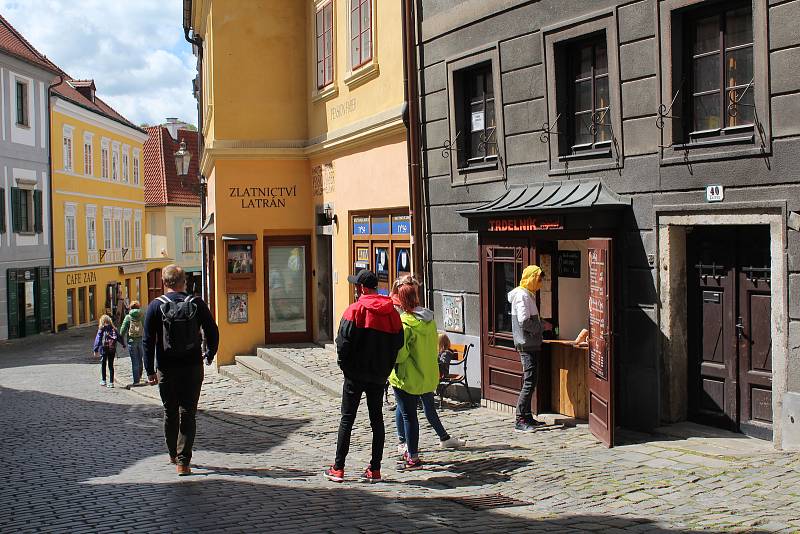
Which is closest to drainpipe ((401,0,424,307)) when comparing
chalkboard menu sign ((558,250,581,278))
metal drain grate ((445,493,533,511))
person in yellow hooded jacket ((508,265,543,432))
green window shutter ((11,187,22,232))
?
chalkboard menu sign ((558,250,581,278))

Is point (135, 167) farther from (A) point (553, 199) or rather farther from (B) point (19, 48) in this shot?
(A) point (553, 199)

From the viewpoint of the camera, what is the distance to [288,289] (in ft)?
66.7

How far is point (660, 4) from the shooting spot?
9.62 metres

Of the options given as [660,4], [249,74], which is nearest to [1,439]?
[660,4]

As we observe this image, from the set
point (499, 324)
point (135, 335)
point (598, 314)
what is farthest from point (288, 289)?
point (598, 314)

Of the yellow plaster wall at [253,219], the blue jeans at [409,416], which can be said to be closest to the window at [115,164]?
the yellow plaster wall at [253,219]

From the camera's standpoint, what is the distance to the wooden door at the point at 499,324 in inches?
464

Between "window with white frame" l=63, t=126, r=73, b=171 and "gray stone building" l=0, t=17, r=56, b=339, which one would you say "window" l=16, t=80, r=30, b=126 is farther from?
"window with white frame" l=63, t=126, r=73, b=171

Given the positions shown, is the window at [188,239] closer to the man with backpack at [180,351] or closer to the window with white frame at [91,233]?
the window with white frame at [91,233]

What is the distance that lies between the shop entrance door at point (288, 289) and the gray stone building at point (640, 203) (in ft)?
25.7

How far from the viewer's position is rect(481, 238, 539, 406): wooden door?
11.8 m

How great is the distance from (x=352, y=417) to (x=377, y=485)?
62 centimetres

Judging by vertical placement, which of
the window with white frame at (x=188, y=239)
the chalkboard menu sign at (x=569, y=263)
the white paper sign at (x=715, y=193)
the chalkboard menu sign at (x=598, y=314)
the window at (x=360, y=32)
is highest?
the window at (x=360, y=32)

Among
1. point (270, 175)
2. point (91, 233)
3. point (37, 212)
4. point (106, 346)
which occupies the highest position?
point (37, 212)
